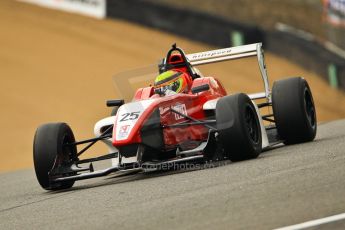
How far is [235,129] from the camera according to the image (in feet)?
32.0

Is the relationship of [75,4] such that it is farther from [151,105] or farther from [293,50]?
[151,105]

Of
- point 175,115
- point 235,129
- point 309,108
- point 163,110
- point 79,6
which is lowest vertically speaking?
point 309,108

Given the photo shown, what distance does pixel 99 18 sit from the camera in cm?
2520

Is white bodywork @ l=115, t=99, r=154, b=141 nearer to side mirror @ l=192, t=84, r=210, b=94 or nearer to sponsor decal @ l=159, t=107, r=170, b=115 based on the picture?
sponsor decal @ l=159, t=107, r=170, b=115

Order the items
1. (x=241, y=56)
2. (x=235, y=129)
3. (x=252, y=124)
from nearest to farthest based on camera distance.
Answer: (x=235, y=129)
(x=252, y=124)
(x=241, y=56)

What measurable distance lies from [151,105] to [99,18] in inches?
605

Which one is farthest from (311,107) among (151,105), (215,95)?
(151,105)

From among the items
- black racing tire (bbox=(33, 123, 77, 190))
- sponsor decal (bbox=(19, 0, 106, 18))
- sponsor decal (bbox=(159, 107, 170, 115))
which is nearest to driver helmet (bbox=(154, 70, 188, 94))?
sponsor decal (bbox=(159, 107, 170, 115))

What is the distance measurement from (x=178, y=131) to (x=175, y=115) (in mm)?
187

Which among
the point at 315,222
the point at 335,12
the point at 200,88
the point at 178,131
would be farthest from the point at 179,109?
the point at 335,12

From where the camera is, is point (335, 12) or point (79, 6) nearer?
point (335, 12)

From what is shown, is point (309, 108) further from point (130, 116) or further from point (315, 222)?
point (315, 222)

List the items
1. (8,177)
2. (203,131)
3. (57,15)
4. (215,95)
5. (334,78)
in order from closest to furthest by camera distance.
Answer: (203,131) < (215,95) < (8,177) < (334,78) < (57,15)

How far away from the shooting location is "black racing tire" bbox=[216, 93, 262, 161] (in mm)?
9773
